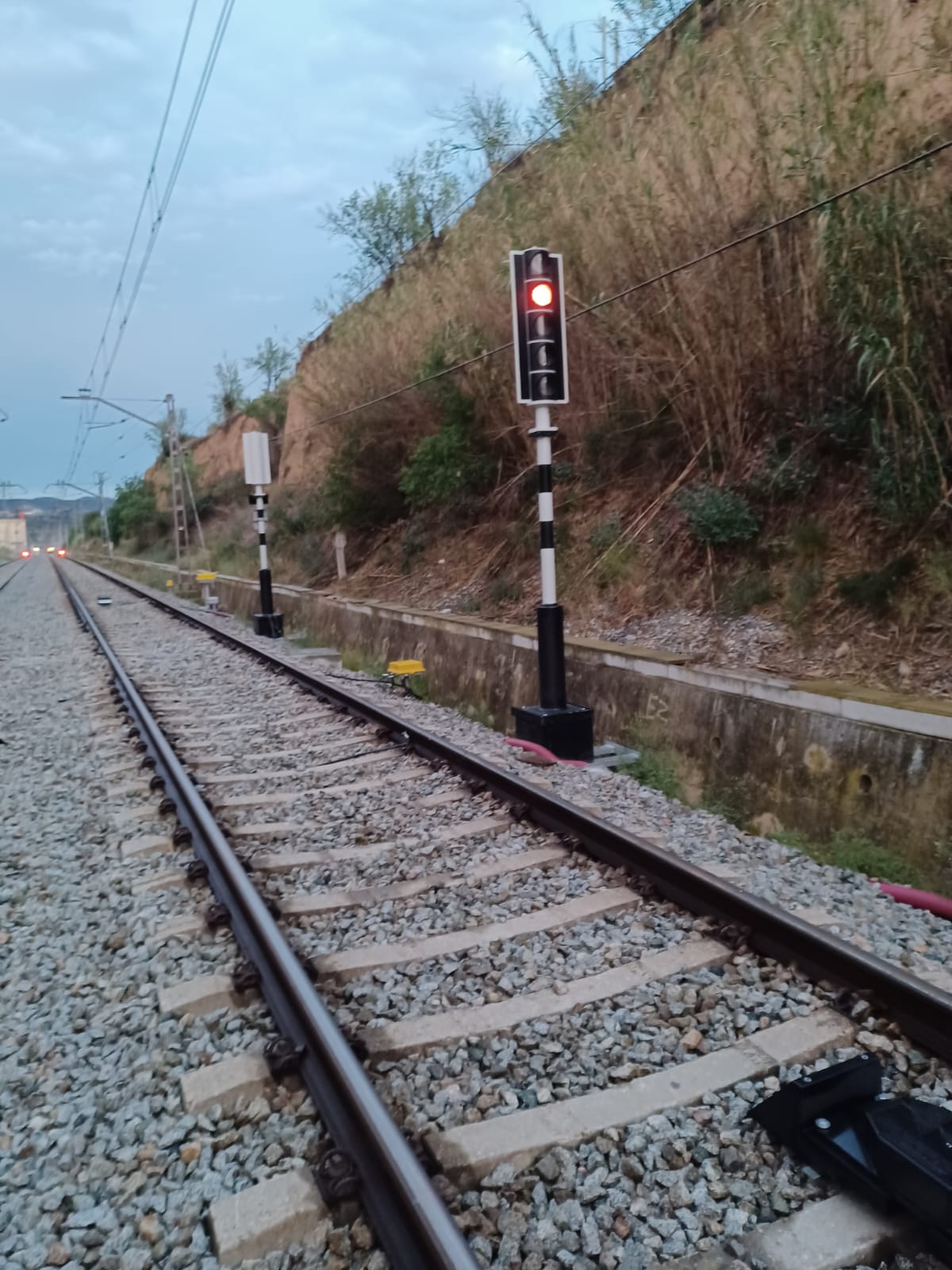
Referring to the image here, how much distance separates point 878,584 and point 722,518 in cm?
149

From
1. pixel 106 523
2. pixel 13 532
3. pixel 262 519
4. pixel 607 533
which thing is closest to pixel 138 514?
pixel 106 523

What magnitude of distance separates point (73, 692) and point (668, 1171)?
332 inches

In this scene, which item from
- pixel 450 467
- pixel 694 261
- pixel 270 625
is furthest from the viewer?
pixel 270 625

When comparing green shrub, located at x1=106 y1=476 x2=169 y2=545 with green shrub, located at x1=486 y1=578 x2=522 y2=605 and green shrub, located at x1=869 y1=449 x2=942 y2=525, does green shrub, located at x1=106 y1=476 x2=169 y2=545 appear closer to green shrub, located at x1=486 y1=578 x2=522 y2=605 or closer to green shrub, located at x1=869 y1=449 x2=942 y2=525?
green shrub, located at x1=486 y1=578 x2=522 y2=605

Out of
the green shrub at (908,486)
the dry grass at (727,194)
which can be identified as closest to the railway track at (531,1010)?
the green shrub at (908,486)

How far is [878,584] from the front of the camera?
18.4 feet

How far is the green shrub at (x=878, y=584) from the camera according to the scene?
5.54m

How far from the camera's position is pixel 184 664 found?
1090cm

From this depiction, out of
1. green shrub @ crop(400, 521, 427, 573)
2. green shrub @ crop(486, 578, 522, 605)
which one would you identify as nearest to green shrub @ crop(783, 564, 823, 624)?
green shrub @ crop(486, 578, 522, 605)

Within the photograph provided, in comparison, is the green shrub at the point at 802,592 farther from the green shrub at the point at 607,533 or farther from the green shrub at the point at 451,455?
the green shrub at the point at 451,455

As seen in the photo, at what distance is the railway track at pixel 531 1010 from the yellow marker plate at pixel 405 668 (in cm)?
354

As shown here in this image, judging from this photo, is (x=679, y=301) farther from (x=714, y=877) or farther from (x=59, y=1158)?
(x=59, y=1158)

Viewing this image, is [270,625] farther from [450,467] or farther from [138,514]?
[138,514]

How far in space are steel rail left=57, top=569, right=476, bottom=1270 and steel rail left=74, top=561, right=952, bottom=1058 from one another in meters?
1.43
